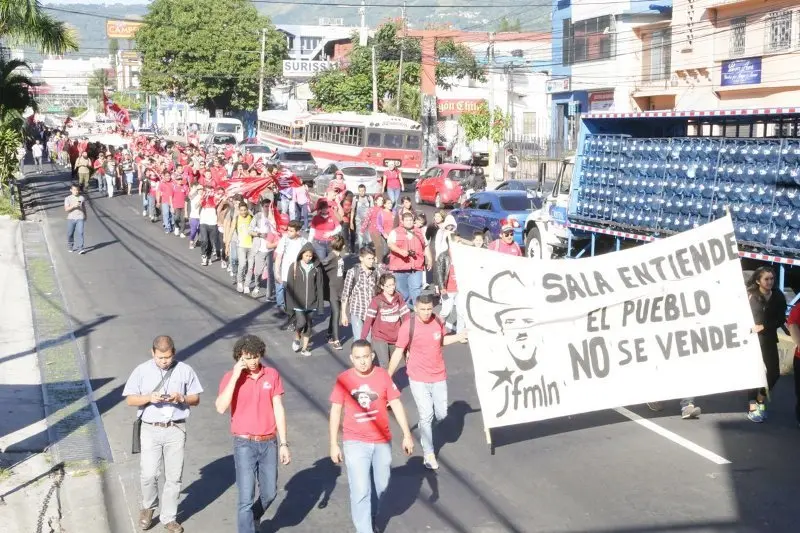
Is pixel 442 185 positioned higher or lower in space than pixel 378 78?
lower

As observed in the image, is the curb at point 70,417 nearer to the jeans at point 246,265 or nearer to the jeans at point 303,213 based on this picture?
the jeans at point 246,265

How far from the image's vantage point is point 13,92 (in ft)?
147

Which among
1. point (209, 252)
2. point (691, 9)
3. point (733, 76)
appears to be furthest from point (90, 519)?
point (691, 9)

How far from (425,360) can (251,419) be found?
228 cm

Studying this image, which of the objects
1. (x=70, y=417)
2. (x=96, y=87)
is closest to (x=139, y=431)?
(x=70, y=417)

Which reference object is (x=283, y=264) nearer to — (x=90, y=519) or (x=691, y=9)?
(x=90, y=519)

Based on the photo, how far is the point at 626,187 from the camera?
58.2 feet

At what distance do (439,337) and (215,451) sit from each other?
97.5 inches

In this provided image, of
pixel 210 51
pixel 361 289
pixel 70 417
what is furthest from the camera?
pixel 210 51

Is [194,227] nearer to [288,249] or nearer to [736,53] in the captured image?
[288,249]

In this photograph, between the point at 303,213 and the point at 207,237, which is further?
the point at 303,213

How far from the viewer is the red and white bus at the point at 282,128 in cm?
5206

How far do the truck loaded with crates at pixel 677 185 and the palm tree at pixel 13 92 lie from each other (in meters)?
28.8

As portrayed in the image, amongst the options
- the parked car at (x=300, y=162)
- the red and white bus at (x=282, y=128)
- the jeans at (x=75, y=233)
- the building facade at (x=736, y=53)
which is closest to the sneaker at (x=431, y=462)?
the jeans at (x=75, y=233)
